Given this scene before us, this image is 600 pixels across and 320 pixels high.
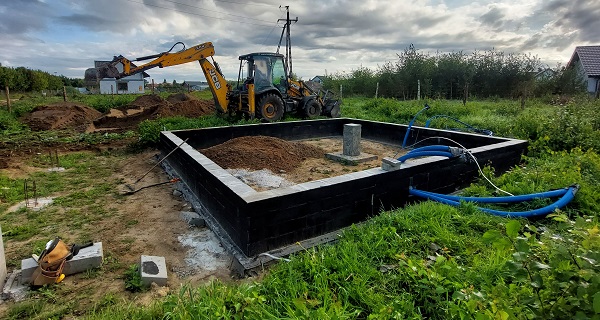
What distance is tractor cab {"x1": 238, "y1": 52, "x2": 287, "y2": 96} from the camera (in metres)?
10.8

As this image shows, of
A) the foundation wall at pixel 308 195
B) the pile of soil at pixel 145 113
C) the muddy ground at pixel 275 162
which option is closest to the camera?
the foundation wall at pixel 308 195

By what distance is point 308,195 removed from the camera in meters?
3.41

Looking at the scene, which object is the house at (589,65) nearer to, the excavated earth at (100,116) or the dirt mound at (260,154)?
the dirt mound at (260,154)

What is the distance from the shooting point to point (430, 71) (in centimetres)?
2145

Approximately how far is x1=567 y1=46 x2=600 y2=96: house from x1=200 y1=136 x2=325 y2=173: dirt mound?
2410cm

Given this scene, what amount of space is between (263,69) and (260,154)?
5581 millimetres

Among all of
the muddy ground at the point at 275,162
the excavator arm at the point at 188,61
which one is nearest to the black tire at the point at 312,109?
the excavator arm at the point at 188,61

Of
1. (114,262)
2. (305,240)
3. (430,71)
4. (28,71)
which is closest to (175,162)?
(114,262)

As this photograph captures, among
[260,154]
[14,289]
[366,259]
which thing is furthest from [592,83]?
[14,289]

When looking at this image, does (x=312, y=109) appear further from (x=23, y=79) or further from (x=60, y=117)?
(x=23, y=79)

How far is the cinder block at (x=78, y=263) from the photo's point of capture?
284cm

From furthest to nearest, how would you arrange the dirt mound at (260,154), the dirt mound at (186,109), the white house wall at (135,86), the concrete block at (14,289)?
the white house wall at (135,86) < the dirt mound at (186,109) < the dirt mound at (260,154) < the concrete block at (14,289)

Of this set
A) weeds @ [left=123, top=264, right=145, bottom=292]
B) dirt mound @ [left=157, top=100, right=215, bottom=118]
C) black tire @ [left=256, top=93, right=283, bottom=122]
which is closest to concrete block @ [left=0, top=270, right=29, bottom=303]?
weeds @ [left=123, top=264, right=145, bottom=292]

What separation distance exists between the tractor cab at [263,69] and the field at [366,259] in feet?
19.4
